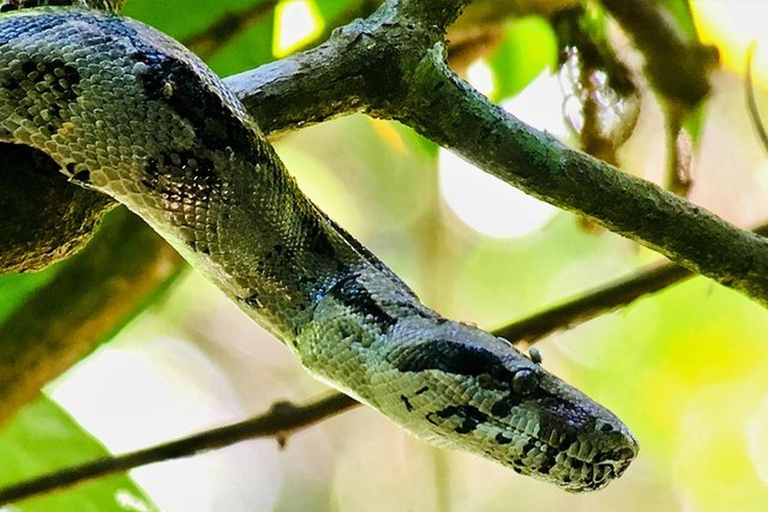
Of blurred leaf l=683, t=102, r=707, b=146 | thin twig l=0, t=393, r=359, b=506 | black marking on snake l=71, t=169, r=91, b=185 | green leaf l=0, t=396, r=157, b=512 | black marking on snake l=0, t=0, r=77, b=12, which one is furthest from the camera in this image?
blurred leaf l=683, t=102, r=707, b=146

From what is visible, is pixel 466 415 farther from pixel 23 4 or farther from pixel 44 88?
pixel 23 4

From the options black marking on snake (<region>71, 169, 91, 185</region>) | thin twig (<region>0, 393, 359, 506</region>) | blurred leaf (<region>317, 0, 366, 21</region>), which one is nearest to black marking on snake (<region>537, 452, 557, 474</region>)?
thin twig (<region>0, 393, 359, 506</region>)

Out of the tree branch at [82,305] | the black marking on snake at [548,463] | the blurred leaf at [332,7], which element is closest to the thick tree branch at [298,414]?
the tree branch at [82,305]

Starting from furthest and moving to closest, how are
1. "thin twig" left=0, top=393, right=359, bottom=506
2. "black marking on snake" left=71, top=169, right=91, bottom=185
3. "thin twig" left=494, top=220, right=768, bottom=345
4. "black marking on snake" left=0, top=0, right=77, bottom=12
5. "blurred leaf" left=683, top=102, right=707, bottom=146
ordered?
"blurred leaf" left=683, top=102, right=707, bottom=146 → "thin twig" left=494, top=220, right=768, bottom=345 → "thin twig" left=0, top=393, right=359, bottom=506 → "black marking on snake" left=0, top=0, right=77, bottom=12 → "black marking on snake" left=71, top=169, right=91, bottom=185

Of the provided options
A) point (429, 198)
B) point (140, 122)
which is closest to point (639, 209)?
point (140, 122)

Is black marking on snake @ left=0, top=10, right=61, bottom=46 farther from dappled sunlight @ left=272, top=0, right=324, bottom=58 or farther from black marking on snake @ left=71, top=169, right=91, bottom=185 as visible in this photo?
dappled sunlight @ left=272, top=0, right=324, bottom=58

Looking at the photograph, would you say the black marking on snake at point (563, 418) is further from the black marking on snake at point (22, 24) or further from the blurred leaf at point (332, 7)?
the blurred leaf at point (332, 7)

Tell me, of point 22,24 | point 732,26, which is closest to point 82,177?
point 22,24

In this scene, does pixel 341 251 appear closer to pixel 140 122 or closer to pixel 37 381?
pixel 140 122
